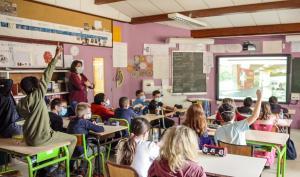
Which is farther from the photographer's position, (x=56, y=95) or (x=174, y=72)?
(x=174, y=72)

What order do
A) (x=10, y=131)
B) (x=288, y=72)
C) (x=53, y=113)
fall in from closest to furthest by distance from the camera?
(x=10, y=131)
(x=53, y=113)
(x=288, y=72)

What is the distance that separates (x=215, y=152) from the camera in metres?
2.70

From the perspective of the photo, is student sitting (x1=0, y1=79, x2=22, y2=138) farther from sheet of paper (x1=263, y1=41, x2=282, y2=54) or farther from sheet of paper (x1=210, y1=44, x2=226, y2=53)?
sheet of paper (x1=263, y1=41, x2=282, y2=54)

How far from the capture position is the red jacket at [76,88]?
17.9 feet

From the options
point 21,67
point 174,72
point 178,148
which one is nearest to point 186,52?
point 174,72

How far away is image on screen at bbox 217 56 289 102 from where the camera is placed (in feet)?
27.1

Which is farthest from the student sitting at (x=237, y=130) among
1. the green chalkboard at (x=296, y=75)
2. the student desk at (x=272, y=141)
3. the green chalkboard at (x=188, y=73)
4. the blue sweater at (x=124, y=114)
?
the green chalkboard at (x=296, y=75)

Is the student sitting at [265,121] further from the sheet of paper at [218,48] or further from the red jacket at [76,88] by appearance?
the sheet of paper at [218,48]

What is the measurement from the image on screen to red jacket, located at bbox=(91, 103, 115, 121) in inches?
185

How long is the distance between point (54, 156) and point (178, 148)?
1.91 meters

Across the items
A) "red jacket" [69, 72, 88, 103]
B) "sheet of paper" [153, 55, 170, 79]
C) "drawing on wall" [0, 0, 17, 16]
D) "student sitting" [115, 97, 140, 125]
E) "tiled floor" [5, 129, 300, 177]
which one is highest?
"drawing on wall" [0, 0, 17, 16]

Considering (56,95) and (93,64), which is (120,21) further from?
(56,95)

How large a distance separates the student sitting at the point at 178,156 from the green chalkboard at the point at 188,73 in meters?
6.55

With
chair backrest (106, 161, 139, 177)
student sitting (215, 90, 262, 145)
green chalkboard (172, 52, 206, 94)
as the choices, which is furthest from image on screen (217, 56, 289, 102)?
chair backrest (106, 161, 139, 177)
